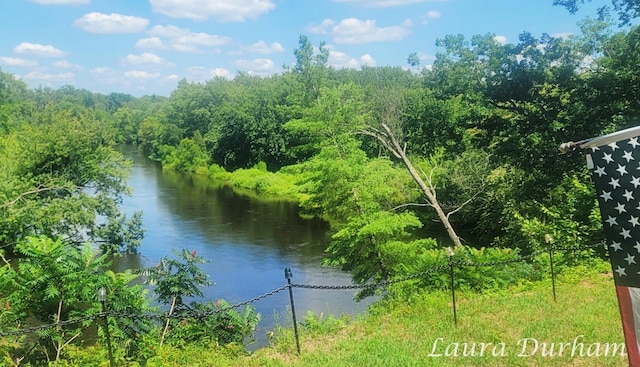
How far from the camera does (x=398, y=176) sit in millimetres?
18719

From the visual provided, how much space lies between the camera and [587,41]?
14.9 metres

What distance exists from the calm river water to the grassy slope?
3.06 meters

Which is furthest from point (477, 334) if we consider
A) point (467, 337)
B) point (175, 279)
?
point (175, 279)

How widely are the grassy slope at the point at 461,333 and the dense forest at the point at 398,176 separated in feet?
5.47

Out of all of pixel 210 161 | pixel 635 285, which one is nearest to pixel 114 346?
pixel 635 285

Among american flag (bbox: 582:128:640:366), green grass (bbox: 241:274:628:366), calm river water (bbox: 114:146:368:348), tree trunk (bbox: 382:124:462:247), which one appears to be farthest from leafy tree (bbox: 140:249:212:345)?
tree trunk (bbox: 382:124:462:247)

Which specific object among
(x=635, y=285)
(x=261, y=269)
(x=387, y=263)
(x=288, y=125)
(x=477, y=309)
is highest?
(x=288, y=125)

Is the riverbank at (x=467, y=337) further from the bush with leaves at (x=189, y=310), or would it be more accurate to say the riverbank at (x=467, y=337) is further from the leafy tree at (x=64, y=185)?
the leafy tree at (x=64, y=185)

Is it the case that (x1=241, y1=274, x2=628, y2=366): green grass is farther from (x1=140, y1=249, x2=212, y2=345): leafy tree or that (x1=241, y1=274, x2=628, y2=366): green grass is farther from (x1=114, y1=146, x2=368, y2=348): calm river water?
(x1=114, y1=146, x2=368, y2=348): calm river water

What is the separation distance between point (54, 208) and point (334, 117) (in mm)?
12475

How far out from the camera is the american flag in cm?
363

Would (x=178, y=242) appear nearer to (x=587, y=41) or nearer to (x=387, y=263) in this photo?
(x=387, y=263)

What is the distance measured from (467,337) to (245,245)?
1824 centimetres

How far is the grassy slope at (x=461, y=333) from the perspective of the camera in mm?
6121
